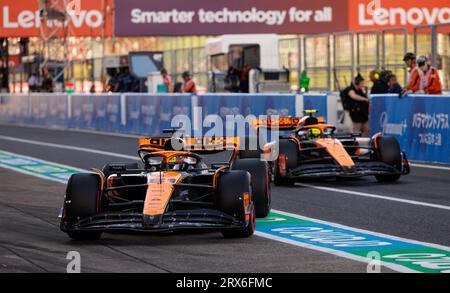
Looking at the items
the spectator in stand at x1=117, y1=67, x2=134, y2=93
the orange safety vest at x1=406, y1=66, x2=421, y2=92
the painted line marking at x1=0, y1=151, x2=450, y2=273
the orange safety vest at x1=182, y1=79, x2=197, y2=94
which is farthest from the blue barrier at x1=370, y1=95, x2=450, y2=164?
the spectator in stand at x1=117, y1=67, x2=134, y2=93

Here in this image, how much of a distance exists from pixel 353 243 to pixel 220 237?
4.07 ft

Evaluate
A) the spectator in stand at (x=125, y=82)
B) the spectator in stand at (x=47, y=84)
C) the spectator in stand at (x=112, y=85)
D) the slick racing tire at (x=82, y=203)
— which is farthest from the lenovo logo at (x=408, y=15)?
the slick racing tire at (x=82, y=203)

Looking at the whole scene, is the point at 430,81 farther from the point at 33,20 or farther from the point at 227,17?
the point at 33,20

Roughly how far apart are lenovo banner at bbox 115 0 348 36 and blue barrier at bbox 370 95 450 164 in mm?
34051

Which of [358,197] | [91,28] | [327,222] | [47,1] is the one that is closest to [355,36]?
[358,197]

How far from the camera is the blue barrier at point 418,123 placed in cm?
2083

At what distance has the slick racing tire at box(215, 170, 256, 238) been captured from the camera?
35.7ft

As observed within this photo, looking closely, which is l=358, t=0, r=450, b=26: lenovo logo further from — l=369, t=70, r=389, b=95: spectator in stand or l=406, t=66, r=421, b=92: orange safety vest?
l=406, t=66, r=421, b=92: orange safety vest

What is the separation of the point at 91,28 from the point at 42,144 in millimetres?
27857

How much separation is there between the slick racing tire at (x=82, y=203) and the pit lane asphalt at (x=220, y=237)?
0.15 meters

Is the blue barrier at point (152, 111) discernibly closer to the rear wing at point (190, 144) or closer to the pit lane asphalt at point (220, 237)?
the pit lane asphalt at point (220, 237)

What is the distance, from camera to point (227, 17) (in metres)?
58.2

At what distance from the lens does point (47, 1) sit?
52250 millimetres

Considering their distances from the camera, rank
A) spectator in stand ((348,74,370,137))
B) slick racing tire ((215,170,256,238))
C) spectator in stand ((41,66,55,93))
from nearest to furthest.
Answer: slick racing tire ((215,170,256,238)), spectator in stand ((348,74,370,137)), spectator in stand ((41,66,55,93))
